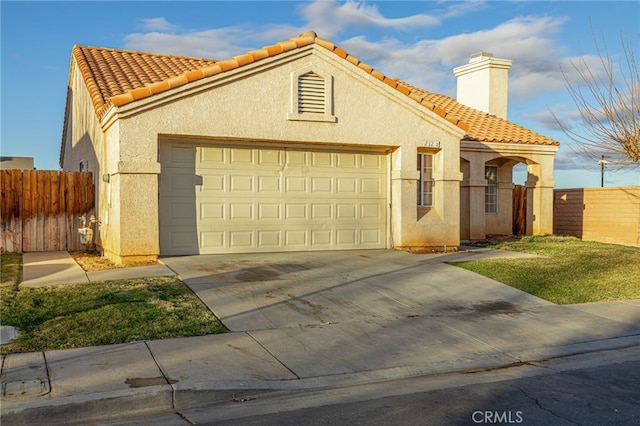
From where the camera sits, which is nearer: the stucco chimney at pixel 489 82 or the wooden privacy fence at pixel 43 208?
the wooden privacy fence at pixel 43 208

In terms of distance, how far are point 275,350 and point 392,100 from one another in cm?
895

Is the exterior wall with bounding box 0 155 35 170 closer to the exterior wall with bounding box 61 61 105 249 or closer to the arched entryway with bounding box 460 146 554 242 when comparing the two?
the exterior wall with bounding box 61 61 105 249

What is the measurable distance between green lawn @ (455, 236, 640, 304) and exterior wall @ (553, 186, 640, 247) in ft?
17.8

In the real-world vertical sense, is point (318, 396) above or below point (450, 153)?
below

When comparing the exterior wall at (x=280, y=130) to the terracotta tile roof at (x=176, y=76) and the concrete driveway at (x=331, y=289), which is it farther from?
the concrete driveway at (x=331, y=289)

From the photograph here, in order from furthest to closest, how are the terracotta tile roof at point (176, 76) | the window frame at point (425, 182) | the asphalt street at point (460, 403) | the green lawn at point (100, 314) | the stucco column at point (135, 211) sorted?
the window frame at point (425, 182) < the terracotta tile roof at point (176, 76) < the stucco column at point (135, 211) < the green lawn at point (100, 314) < the asphalt street at point (460, 403)

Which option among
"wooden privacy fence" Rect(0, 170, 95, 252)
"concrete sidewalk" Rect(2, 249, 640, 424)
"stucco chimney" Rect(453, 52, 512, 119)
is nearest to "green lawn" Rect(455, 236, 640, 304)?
"concrete sidewalk" Rect(2, 249, 640, 424)

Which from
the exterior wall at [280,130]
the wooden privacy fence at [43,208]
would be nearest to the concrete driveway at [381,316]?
the exterior wall at [280,130]

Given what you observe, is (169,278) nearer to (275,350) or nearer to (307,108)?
(275,350)

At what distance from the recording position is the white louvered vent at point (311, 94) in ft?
45.6

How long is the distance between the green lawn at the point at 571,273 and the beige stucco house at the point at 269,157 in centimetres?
253

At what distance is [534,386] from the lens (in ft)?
20.2

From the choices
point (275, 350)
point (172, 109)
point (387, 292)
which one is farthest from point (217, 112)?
point (275, 350)

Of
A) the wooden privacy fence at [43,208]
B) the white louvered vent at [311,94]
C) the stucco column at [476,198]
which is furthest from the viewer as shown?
the stucco column at [476,198]
